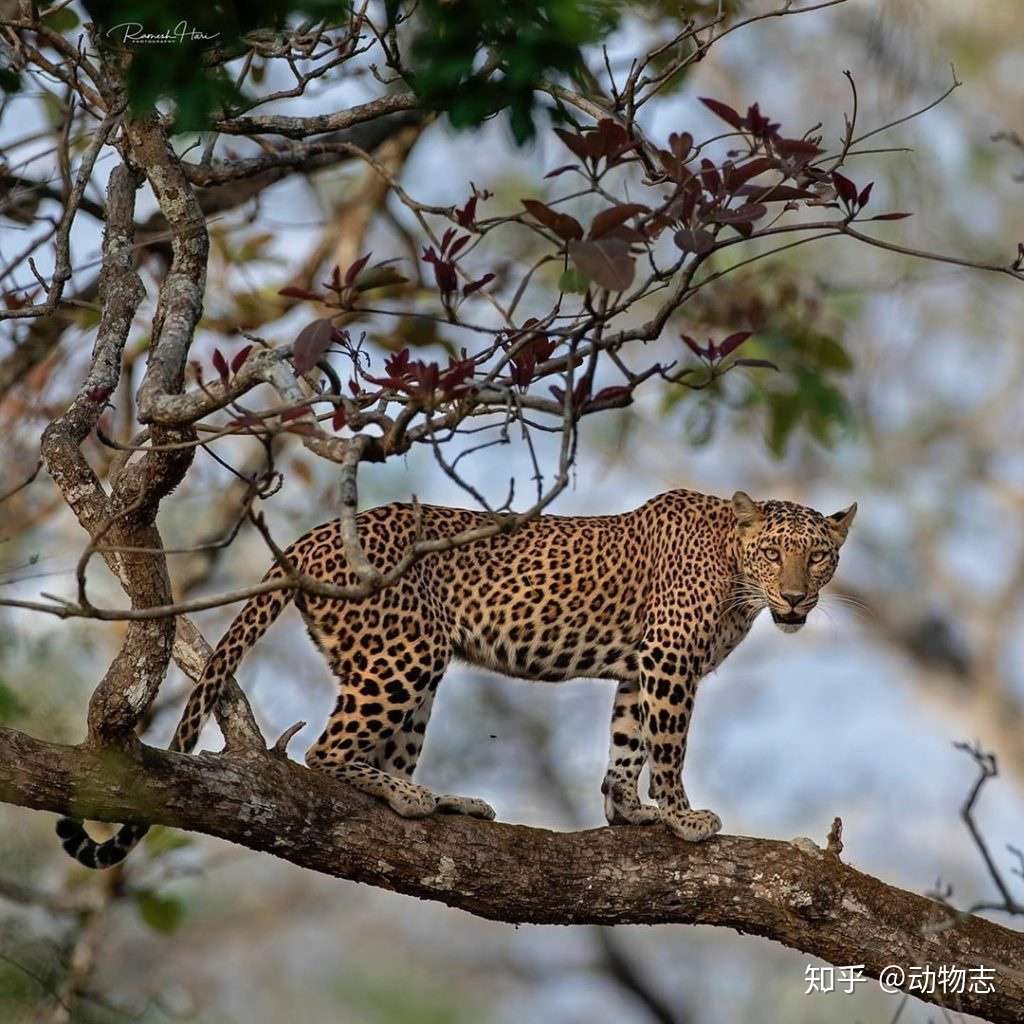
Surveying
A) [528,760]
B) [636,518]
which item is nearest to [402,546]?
[636,518]

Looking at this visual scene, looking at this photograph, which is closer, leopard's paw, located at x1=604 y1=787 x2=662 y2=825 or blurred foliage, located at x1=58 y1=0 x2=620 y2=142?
blurred foliage, located at x1=58 y1=0 x2=620 y2=142

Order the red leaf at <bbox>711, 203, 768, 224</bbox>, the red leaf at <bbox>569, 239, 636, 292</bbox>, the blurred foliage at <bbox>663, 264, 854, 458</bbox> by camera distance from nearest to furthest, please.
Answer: the red leaf at <bbox>569, 239, 636, 292</bbox> → the red leaf at <bbox>711, 203, 768, 224</bbox> → the blurred foliage at <bbox>663, 264, 854, 458</bbox>

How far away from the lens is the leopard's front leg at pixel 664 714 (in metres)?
7.62

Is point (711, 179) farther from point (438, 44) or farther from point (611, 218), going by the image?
point (438, 44)

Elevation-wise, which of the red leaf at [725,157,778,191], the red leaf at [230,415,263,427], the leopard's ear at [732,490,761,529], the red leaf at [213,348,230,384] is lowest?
the red leaf at [230,415,263,427]

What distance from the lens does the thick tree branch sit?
20.1ft

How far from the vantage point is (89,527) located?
5973mm

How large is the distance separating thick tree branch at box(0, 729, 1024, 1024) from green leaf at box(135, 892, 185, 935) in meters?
3.25

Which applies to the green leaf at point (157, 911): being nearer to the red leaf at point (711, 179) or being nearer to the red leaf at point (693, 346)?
the red leaf at point (693, 346)

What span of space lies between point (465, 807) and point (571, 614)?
112cm

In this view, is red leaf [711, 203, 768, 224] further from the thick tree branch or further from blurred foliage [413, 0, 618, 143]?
the thick tree branch

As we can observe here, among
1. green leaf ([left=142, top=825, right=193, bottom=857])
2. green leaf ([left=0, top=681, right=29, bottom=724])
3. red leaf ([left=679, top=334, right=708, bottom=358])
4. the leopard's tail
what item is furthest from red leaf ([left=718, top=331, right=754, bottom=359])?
green leaf ([left=142, top=825, right=193, bottom=857])

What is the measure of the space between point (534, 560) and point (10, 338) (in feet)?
8.47

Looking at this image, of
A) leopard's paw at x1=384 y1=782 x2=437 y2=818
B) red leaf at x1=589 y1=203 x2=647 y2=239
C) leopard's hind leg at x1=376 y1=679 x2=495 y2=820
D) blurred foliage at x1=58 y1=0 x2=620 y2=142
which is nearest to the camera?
blurred foliage at x1=58 y1=0 x2=620 y2=142
